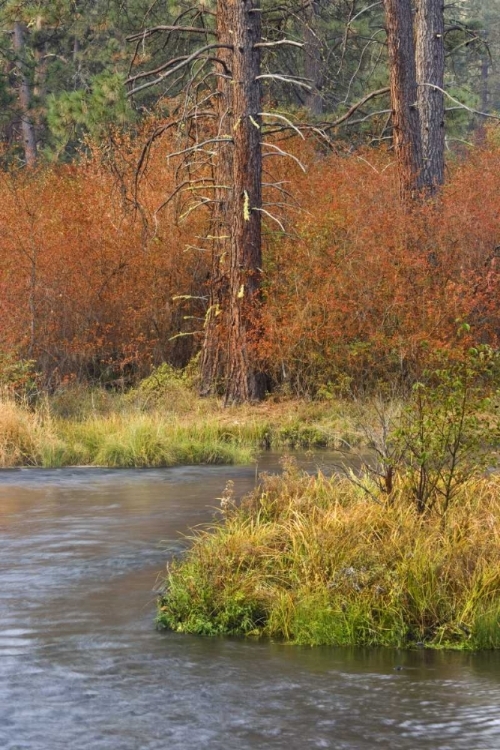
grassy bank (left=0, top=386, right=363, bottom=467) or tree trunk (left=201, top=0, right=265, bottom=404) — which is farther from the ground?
tree trunk (left=201, top=0, right=265, bottom=404)

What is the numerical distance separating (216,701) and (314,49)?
992 inches

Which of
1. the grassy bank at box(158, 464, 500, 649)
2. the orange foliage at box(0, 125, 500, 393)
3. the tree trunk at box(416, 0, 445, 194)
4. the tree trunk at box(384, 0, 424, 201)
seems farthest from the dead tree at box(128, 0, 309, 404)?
the grassy bank at box(158, 464, 500, 649)

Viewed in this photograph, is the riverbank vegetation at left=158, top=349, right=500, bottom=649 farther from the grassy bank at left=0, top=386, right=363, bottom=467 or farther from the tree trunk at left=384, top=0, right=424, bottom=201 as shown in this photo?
the tree trunk at left=384, top=0, right=424, bottom=201

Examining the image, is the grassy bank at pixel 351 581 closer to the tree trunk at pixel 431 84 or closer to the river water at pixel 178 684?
the river water at pixel 178 684

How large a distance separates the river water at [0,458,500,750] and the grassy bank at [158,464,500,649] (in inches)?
7.2

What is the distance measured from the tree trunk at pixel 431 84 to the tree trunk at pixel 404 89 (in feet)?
1.56

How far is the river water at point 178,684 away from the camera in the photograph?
567 centimetres

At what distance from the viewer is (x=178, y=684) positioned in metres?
6.41

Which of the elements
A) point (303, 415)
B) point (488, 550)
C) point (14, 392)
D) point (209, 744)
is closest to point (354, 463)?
point (303, 415)

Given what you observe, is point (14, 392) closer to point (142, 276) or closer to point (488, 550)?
point (142, 276)

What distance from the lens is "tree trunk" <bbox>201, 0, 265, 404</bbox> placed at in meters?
19.1

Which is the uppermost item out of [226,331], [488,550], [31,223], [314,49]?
[314,49]

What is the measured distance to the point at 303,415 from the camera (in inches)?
702

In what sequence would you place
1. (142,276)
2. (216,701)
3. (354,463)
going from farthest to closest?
(142,276) → (354,463) → (216,701)
